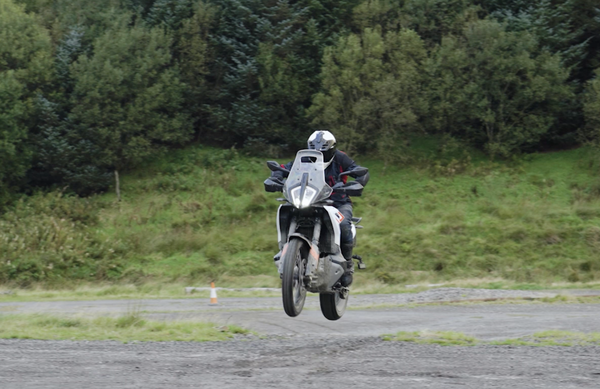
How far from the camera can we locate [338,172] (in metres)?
10.3

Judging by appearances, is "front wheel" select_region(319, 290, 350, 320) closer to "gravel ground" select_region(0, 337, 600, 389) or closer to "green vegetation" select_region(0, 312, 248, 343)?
"gravel ground" select_region(0, 337, 600, 389)

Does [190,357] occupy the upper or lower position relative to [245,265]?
upper

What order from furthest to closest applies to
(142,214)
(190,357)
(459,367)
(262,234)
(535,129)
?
(535,129), (142,214), (262,234), (190,357), (459,367)

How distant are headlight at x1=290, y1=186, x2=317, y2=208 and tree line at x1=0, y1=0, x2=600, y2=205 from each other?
30893 mm

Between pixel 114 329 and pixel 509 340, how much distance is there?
6.89m

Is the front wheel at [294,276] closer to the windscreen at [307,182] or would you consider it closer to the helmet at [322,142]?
the windscreen at [307,182]

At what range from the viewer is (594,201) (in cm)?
3559

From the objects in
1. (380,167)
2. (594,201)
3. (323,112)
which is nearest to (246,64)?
(323,112)

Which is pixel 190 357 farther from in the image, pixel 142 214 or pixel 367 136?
pixel 367 136

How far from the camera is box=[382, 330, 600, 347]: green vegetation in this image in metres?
11.0

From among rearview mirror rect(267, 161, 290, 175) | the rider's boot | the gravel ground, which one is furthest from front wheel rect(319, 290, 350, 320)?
rearview mirror rect(267, 161, 290, 175)

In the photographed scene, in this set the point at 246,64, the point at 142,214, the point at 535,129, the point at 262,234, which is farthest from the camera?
the point at 246,64

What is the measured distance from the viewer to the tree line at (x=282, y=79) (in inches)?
1594

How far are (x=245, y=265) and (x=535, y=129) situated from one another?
18989mm
